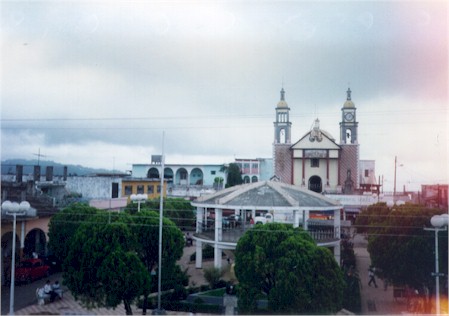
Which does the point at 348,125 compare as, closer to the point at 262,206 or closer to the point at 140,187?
the point at 140,187

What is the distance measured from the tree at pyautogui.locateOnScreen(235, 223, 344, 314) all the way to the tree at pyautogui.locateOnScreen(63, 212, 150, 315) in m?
2.45

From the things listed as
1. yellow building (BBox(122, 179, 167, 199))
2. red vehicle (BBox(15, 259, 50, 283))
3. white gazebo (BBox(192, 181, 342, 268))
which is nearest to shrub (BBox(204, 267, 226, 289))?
white gazebo (BBox(192, 181, 342, 268))

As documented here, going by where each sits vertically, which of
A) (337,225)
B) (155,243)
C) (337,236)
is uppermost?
(337,225)

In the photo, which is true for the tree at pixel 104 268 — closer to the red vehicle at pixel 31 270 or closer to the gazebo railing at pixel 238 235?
the red vehicle at pixel 31 270

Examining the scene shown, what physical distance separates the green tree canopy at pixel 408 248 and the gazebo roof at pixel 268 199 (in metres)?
3.67

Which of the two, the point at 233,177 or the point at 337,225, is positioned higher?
the point at 233,177

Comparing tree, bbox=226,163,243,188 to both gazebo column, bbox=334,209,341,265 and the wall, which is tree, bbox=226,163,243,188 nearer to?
the wall

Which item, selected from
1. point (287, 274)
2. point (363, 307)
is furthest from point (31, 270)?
point (363, 307)

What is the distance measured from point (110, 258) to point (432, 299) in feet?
26.0

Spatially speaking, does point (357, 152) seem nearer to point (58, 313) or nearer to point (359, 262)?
point (359, 262)

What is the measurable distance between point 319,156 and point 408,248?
21.8 meters

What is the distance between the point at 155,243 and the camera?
1205 centimetres

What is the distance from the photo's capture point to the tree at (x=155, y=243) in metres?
12.0

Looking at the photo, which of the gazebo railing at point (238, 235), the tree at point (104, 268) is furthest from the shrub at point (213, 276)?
the tree at point (104, 268)
